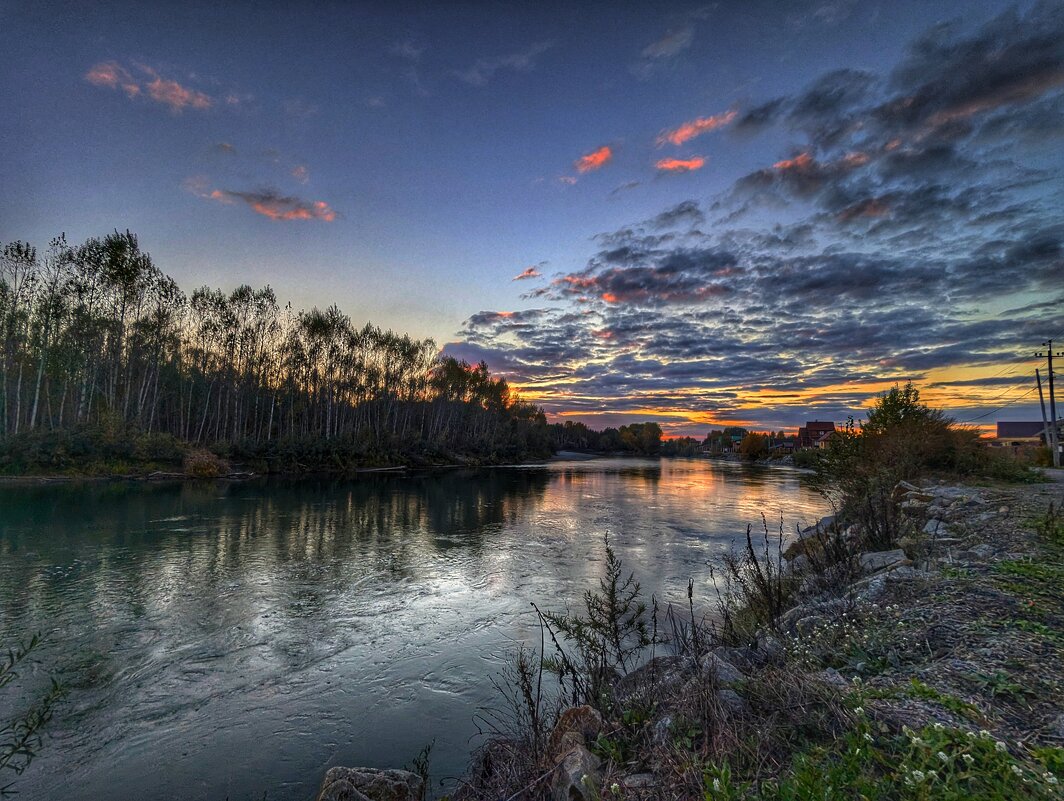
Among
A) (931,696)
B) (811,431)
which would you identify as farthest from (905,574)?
(811,431)

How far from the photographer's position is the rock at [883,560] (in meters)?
6.91

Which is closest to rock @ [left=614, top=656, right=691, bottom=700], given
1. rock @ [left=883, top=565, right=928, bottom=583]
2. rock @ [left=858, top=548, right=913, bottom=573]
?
rock @ [left=883, top=565, right=928, bottom=583]

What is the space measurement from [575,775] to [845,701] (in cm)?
198

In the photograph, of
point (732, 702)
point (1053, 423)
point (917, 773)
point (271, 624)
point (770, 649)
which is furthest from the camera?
point (1053, 423)

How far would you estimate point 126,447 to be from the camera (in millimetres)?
31906

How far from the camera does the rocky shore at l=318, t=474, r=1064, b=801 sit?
2842 millimetres

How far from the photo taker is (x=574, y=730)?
4074 millimetres

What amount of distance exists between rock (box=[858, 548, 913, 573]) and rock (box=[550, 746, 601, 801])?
19.5ft

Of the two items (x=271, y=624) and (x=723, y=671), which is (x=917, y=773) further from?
(x=271, y=624)

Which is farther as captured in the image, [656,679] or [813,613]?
[813,613]

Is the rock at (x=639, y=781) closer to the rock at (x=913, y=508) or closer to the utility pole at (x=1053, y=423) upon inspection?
the rock at (x=913, y=508)

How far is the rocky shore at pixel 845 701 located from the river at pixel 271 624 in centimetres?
183

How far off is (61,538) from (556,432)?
136774mm

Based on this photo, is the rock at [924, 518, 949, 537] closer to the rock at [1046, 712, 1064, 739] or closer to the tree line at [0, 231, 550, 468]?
the rock at [1046, 712, 1064, 739]
